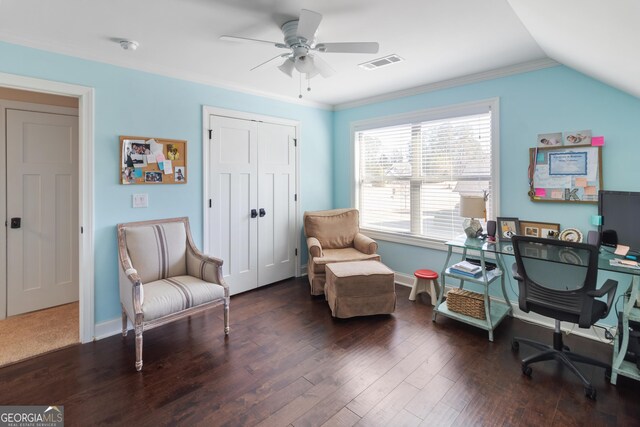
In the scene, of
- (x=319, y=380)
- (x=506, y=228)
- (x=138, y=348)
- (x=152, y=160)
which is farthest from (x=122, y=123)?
(x=506, y=228)

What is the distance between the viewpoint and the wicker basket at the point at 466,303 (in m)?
2.85

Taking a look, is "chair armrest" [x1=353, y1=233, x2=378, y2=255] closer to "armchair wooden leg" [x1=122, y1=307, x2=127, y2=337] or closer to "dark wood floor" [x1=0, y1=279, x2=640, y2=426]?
"dark wood floor" [x1=0, y1=279, x2=640, y2=426]

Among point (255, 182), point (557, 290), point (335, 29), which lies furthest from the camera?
point (255, 182)

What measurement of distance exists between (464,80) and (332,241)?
2292 millimetres

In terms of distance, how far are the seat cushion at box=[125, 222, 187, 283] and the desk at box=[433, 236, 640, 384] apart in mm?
2460

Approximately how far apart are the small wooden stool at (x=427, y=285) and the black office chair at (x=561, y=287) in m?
1.16

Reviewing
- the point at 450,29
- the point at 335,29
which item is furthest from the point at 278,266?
the point at 450,29

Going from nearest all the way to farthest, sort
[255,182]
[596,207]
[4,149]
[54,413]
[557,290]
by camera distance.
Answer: [54,413] < [557,290] < [596,207] < [4,149] < [255,182]

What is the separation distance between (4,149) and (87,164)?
1.06 meters

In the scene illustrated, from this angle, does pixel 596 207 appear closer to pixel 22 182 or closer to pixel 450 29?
pixel 450 29

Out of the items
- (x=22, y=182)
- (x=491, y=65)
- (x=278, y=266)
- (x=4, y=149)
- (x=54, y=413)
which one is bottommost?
(x=54, y=413)

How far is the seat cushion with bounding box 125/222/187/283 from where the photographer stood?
284 centimetres

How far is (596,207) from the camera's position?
269 cm

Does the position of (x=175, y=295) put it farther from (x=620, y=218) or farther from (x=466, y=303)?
(x=620, y=218)
